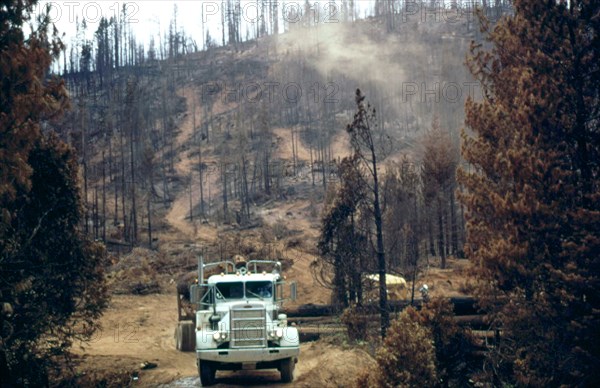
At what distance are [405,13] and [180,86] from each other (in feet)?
180

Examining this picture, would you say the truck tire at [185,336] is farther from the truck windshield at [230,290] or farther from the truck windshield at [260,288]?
the truck windshield at [260,288]

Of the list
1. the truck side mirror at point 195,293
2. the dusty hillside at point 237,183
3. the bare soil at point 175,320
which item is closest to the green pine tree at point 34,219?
the bare soil at point 175,320

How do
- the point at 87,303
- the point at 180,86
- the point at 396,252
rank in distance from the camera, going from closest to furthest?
the point at 87,303 < the point at 396,252 < the point at 180,86

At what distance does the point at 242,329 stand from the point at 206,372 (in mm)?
1467

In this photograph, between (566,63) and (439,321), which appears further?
(439,321)

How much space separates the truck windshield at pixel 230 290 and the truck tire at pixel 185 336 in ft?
20.1

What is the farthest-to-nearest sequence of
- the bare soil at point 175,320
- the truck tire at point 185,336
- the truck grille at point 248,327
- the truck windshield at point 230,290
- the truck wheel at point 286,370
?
the truck tire at point 185,336 < the truck windshield at point 230,290 < the bare soil at point 175,320 < the truck wheel at point 286,370 < the truck grille at point 248,327

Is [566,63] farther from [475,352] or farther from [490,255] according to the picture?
[475,352]

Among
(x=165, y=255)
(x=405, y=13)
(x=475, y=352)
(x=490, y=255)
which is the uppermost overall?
(x=405, y=13)

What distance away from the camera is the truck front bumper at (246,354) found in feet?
52.0

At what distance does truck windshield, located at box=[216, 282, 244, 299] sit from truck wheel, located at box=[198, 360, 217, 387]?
2405 mm

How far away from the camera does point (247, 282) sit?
60.1ft

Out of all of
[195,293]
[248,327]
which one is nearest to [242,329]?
[248,327]

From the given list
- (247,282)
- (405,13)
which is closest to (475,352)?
(247,282)
